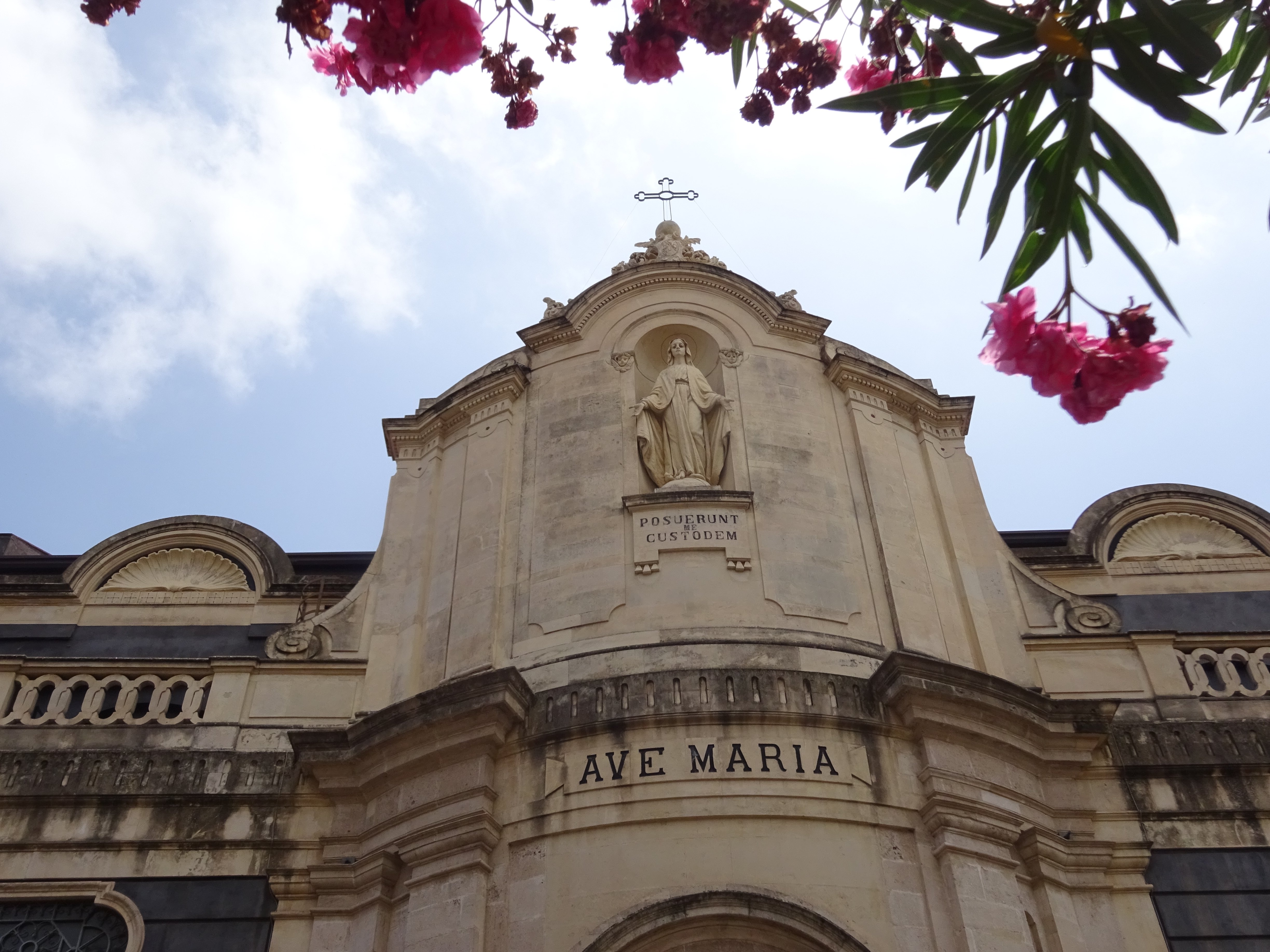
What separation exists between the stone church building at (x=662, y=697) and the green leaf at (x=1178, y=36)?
25.5 ft

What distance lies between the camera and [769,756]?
424 inches

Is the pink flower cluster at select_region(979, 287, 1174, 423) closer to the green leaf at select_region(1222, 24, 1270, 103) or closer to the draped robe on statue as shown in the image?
the green leaf at select_region(1222, 24, 1270, 103)

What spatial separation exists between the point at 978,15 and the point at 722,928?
313 inches

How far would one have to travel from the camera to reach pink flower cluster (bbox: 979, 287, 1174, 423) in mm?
3963

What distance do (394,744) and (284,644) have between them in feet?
8.73

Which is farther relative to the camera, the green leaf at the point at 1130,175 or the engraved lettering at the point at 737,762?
the engraved lettering at the point at 737,762

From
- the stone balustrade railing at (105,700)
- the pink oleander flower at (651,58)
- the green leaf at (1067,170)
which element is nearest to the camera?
the green leaf at (1067,170)

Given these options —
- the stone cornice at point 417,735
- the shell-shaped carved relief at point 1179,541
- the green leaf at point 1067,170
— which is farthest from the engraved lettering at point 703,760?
the green leaf at point 1067,170

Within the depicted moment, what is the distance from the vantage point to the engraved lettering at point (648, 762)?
1069 cm

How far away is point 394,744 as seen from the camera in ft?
37.5

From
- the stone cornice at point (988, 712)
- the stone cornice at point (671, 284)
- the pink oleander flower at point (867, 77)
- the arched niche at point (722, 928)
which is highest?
the stone cornice at point (671, 284)

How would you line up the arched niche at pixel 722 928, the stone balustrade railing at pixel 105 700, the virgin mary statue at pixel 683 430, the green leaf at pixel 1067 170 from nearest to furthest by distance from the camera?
the green leaf at pixel 1067 170 < the arched niche at pixel 722 928 < the stone balustrade railing at pixel 105 700 < the virgin mary statue at pixel 683 430

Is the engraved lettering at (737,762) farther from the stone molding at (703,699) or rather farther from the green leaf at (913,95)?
the green leaf at (913,95)

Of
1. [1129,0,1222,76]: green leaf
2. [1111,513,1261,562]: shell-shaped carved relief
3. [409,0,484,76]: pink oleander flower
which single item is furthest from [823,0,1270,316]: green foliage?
[1111,513,1261,562]: shell-shaped carved relief
